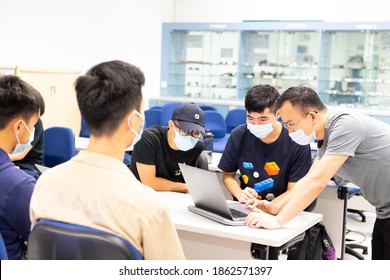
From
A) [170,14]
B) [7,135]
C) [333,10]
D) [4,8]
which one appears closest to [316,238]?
[7,135]

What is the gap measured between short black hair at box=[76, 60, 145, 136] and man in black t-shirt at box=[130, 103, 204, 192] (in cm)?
165

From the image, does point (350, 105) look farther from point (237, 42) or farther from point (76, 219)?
point (76, 219)

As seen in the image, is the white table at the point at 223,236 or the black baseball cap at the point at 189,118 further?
the black baseball cap at the point at 189,118

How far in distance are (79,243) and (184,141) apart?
186cm

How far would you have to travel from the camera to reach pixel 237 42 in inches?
370

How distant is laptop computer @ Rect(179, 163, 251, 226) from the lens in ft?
8.26

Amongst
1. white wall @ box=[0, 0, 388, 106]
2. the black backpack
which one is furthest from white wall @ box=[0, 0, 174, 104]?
the black backpack

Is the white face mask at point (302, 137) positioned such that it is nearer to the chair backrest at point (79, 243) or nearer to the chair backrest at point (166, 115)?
the chair backrest at point (79, 243)

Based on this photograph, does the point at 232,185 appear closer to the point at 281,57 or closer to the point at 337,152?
the point at 337,152

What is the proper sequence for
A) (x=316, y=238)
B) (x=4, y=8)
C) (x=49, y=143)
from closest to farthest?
(x=316, y=238) < (x=49, y=143) < (x=4, y=8)

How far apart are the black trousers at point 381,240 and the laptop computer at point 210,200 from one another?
66cm

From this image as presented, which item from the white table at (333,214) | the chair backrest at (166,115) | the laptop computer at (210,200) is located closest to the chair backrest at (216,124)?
the chair backrest at (166,115)

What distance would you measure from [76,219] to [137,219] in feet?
0.56

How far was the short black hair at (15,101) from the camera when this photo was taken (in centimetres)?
212
